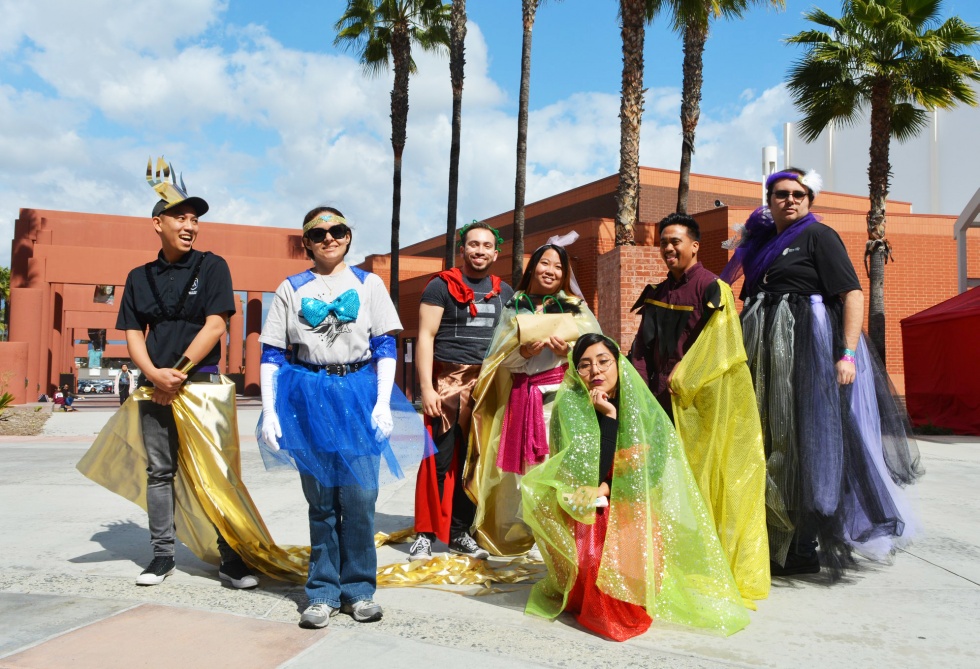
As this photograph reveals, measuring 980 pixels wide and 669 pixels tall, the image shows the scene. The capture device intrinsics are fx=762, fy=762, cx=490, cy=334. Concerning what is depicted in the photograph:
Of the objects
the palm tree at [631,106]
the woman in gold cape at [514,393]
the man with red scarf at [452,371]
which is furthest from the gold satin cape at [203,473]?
the palm tree at [631,106]

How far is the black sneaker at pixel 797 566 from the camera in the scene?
153 inches

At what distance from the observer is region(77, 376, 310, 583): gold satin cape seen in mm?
3824

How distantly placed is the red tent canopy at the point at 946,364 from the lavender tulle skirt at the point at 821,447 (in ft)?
33.7

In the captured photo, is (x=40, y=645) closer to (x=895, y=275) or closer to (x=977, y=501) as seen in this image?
(x=977, y=501)

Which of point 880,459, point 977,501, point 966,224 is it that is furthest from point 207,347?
point 966,224

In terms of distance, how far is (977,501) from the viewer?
20.2ft

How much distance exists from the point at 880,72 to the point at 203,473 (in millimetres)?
14723

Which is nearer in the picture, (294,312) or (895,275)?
(294,312)

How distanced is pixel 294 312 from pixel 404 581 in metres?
Answer: 1.45

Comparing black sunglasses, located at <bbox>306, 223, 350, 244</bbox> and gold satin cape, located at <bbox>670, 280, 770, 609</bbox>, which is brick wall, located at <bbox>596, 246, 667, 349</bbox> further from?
black sunglasses, located at <bbox>306, 223, 350, 244</bbox>

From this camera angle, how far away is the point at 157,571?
377cm

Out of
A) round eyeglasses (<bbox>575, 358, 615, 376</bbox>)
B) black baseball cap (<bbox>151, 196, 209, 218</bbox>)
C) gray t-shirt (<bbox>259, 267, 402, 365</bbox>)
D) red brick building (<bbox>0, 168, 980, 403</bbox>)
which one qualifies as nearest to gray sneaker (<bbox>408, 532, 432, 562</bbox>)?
gray t-shirt (<bbox>259, 267, 402, 365</bbox>)

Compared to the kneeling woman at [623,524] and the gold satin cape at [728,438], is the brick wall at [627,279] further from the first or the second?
the kneeling woman at [623,524]

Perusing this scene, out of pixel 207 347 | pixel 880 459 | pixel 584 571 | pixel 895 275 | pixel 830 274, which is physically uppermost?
pixel 895 275
